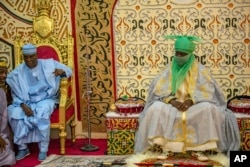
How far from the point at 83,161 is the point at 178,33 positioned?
2223 mm

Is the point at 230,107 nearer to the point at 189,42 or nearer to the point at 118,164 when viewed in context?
the point at 189,42

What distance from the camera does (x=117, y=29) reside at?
7547 millimetres

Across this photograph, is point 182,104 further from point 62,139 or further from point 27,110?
point 27,110

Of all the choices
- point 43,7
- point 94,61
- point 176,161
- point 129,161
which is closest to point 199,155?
point 176,161

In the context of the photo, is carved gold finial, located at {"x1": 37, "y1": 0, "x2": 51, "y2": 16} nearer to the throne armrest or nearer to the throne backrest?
the throne backrest

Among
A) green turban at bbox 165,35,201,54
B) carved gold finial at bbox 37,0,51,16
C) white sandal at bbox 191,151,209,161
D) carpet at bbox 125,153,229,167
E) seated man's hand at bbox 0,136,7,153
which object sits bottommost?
carpet at bbox 125,153,229,167

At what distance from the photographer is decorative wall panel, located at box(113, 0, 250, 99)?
7.32 metres

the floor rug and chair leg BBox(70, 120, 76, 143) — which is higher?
chair leg BBox(70, 120, 76, 143)

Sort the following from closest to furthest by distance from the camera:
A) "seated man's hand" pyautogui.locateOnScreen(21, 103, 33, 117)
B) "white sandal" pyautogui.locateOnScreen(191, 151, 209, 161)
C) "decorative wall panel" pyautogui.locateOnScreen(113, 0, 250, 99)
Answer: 1. "white sandal" pyautogui.locateOnScreen(191, 151, 209, 161)
2. "seated man's hand" pyautogui.locateOnScreen(21, 103, 33, 117)
3. "decorative wall panel" pyautogui.locateOnScreen(113, 0, 250, 99)

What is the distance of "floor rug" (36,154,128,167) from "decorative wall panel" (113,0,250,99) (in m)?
1.26

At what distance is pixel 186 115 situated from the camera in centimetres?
642

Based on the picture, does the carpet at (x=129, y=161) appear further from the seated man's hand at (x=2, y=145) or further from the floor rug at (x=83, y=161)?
the seated man's hand at (x=2, y=145)

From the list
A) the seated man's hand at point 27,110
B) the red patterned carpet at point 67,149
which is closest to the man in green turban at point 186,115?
the red patterned carpet at point 67,149

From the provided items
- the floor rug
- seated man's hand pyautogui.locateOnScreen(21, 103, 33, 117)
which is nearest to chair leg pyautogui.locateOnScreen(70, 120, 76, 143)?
the floor rug
